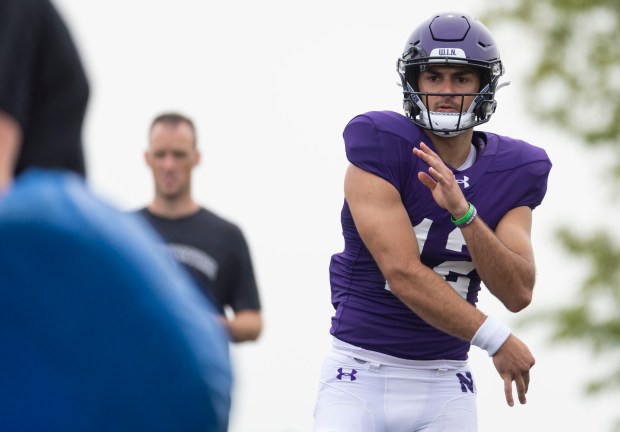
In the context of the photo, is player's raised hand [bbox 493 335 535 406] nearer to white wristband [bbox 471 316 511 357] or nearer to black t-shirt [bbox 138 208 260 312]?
white wristband [bbox 471 316 511 357]

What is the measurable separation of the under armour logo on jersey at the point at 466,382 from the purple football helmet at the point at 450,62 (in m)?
0.92

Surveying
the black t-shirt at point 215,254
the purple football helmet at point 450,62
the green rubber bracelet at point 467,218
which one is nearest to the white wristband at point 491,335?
the green rubber bracelet at point 467,218

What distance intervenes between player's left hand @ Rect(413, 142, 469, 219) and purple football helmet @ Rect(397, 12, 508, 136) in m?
0.41

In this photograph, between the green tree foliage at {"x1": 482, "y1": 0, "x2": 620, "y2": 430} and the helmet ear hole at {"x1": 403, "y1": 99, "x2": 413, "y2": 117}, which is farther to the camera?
the green tree foliage at {"x1": 482, "y1": 0, "x2": 620, "y2": 430}

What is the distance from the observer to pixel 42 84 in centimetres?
243

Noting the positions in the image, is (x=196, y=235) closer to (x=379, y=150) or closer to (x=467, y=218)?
(x=379, y=150)

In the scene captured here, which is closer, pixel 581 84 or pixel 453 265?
pixel 453 265

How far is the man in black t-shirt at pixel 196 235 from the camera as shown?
7059 mm

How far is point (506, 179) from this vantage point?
5.36 meters

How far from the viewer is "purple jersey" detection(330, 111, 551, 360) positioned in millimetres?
5148

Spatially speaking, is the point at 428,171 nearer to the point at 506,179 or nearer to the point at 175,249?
the point at 506,179

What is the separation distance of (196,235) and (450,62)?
2.29m

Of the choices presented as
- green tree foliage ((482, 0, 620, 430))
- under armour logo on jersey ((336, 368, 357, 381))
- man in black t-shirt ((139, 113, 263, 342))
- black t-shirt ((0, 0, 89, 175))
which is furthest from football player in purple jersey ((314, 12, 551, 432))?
green tree foliage ((482, 0, 620, 430))

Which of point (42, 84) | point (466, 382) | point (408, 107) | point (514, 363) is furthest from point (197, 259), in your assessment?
point (42, 84)
